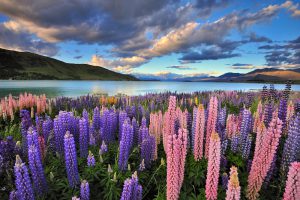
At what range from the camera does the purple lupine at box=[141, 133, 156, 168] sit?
450 cm

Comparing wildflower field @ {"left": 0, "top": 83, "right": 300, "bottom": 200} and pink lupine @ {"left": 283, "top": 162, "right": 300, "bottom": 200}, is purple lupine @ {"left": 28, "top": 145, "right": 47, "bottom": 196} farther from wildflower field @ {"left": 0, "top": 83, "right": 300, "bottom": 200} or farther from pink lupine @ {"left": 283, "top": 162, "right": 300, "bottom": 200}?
pink lupine @ {"left": 283, "top": 162, "right": 300, "bottom": 200}

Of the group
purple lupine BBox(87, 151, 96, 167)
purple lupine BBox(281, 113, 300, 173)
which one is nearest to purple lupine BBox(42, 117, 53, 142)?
purple lupine BBox(87, 151, 96, 167)

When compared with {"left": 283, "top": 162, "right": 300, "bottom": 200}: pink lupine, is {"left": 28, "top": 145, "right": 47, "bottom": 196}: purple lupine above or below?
below

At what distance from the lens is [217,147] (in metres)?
2.70

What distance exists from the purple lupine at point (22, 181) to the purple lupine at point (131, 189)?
1184mm

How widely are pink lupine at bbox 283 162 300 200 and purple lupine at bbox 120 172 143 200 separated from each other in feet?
5.40

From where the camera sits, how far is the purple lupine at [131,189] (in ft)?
9.95

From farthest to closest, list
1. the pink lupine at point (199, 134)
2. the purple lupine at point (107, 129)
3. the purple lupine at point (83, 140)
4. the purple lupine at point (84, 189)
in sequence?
the purple lupine at point (107, 129), the purple lupine at point (83, 140), the pink lupine at point (199, 134), the purple lupine at point (84, 189)

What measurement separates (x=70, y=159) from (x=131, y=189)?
111 centimetres

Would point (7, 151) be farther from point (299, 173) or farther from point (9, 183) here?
point (299, 173)

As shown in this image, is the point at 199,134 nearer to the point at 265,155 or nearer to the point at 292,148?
the point at 265,155

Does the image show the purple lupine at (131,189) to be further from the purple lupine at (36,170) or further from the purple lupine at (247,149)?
the purple lupine at (247,149)

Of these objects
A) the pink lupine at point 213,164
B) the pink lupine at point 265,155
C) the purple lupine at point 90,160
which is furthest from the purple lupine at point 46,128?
the pink lupine at point 265,155

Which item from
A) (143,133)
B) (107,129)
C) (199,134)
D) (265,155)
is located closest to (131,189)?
(199,134)
